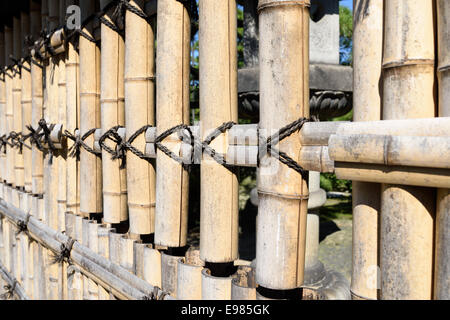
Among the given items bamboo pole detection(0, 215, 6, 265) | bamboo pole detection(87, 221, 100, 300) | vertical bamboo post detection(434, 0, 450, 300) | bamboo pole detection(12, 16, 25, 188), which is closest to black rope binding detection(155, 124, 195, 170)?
bamboo pole detection(87, 221, 100, 300)

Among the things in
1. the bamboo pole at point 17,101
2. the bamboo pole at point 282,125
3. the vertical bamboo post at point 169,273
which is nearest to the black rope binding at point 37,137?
the bamboo pole at point 17,101

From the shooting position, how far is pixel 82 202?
2.97 metres

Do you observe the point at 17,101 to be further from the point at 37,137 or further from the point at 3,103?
the point at 37,137

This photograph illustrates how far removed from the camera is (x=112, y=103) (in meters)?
2.63

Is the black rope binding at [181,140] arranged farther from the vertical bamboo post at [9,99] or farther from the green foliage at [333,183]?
the green foliage at [333,183]

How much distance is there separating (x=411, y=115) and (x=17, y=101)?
4.14 metres

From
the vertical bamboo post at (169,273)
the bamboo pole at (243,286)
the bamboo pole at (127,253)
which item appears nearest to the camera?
the bamboo pole at (243,286)

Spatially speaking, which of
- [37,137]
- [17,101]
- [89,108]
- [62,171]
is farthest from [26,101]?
[89,108]

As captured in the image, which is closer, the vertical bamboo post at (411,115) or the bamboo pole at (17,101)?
the vertical bamboo post at (411,115)

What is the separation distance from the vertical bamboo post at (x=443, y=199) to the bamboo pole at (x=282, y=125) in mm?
506

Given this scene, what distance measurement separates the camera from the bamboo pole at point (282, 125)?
1.59 meters

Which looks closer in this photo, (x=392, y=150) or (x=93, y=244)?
(x=392, y=150)

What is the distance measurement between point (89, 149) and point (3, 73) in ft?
8.19

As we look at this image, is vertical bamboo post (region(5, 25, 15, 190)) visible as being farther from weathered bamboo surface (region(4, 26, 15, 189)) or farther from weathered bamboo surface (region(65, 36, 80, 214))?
weathered bamboo surface (region(65, 36, 80, 214))
